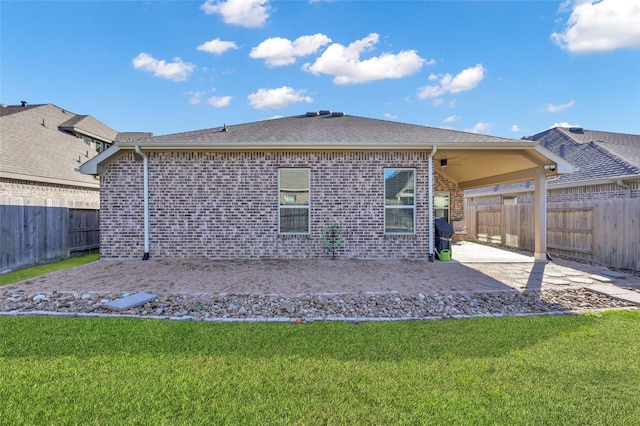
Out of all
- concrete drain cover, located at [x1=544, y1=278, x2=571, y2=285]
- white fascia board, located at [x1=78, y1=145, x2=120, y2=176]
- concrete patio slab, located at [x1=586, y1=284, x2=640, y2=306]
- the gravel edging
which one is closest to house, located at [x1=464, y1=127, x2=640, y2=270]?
concrete patio slab, located at [x1=586, y1=284, x2=640, y2=306]

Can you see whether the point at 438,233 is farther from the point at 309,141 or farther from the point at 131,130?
the point at 131,130

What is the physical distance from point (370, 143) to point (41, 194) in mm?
11559

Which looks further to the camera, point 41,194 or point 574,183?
point 574,183

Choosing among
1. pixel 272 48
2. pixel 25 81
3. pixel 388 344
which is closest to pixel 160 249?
pixel 388 344

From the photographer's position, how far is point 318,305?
190 inches

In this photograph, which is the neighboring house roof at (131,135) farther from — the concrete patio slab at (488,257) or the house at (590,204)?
the house at (590,204)

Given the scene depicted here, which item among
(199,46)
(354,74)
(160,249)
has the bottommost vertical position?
(160,249)

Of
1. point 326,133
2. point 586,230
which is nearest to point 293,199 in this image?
point 326,133

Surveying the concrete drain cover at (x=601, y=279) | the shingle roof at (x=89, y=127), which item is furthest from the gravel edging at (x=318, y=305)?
the shingle roof at (x=89, y=127)

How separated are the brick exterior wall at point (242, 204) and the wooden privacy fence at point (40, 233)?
195 centimetres

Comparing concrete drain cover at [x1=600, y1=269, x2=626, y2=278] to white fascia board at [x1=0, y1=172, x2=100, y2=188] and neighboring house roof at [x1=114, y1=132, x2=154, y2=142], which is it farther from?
neighboring house roof at [x1=114, y1=132, x2=154, y2=142]

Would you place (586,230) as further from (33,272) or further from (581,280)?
(33,272)

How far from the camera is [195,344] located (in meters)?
3.42

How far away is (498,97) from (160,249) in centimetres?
1539
